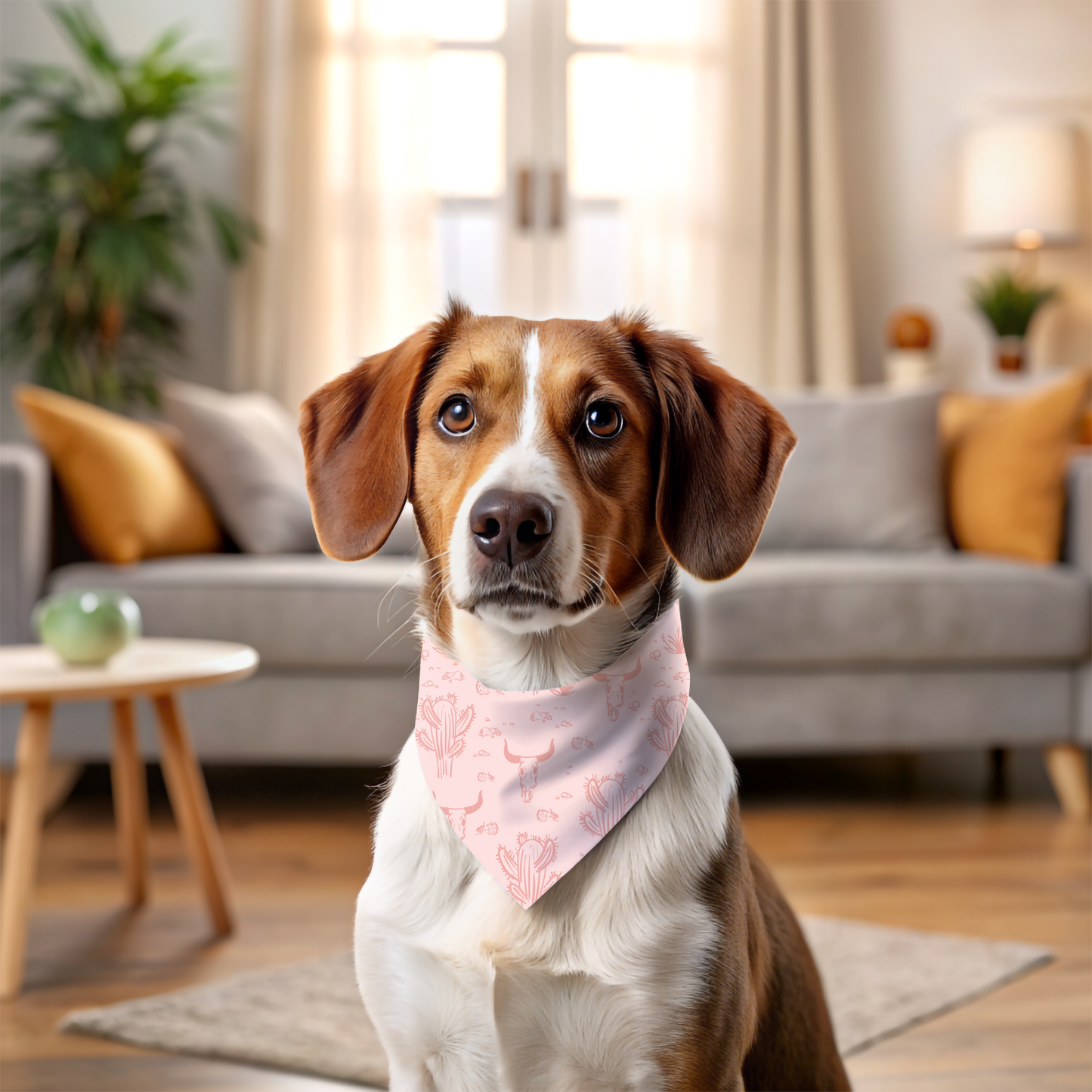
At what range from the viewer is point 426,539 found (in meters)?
1.17

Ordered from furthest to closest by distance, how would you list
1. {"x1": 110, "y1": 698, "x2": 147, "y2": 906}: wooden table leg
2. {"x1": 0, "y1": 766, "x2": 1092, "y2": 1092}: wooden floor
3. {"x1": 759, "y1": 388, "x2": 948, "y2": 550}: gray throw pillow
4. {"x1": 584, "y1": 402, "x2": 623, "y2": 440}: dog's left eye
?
{"x1": 759, "y1": 388, "x2": 948, "y2": 550}: gray throw pillow < {"x1": 110, "y1": 698, "x2": 147, "y2": 906}: wooden table leg < {"x1": 0, "y1": 766, "x2": 1092, "y2": 1092}: wooden floor < {"x1": 584, "y1": 402, "x2": 623, "y2": 440}: dog's left eye

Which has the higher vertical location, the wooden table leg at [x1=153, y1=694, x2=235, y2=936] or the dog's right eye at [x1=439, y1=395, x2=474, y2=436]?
the dog's right eye at [x1=439, y1=395, x2=474, y2=436]

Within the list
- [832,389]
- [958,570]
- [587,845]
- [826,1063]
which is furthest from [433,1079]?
[832,389]

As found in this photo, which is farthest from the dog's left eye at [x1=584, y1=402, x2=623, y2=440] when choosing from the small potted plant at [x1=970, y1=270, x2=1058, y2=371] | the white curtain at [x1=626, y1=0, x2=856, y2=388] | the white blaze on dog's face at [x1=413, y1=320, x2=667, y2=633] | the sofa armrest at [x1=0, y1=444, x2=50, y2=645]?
the small potted plant at [x1=970, y1=270, x2=1058, y2=371]

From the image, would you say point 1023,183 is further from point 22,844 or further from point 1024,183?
point 22,844

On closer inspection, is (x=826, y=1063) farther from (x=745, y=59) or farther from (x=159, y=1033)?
(x=745, y=59)

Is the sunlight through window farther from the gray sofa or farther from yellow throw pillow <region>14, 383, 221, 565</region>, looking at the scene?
the gray sofa

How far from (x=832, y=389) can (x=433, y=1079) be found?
4.25 m

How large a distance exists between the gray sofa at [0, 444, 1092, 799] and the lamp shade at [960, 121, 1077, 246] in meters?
2.06

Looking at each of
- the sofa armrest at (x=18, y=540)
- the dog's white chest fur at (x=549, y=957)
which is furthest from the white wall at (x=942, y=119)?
the dog's white chest fur at (x=549, y=957)

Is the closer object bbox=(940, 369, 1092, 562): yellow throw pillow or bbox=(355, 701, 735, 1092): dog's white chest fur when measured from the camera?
bbox=(355, 701, 735, 1092): dog's white chest fur

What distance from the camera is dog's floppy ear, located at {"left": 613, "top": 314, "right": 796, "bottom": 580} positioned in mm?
1123

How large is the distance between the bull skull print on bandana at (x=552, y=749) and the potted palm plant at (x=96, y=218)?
3.43 m

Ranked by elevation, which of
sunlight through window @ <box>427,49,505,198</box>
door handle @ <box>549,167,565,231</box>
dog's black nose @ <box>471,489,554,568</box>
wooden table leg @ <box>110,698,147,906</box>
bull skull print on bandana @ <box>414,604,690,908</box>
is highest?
sunlight through window @ <box>427,49,505,198</box>
